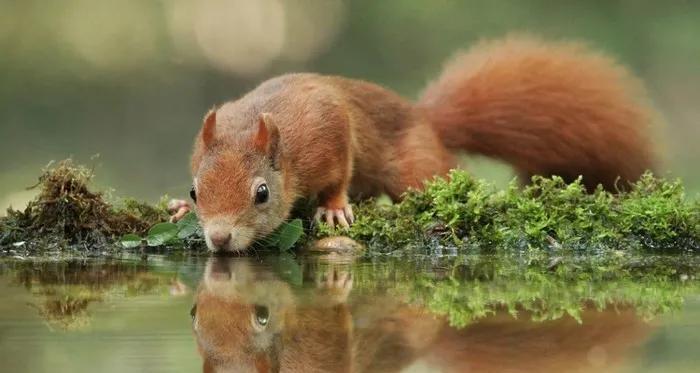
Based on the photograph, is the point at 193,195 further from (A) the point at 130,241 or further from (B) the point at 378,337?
(B) the point at 378,337

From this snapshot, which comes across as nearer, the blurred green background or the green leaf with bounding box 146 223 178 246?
the green leaf with bounding box 146 223 178 246

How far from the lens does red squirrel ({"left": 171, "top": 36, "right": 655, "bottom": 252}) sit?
17.7 ft

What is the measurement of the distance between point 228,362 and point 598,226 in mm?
2669

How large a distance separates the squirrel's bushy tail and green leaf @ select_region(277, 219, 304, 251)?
1.70m

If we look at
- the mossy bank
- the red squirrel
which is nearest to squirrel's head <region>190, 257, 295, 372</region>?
the mossy bank

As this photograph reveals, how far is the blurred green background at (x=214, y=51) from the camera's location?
1229cm

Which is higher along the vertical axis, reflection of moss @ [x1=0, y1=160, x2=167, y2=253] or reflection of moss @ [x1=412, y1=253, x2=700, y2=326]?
reflection of moss @ [x1=0, y1=160, x2=167, y2=253]

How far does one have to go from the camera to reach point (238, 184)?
4977 mm

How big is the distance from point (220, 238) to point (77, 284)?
84 centimetres

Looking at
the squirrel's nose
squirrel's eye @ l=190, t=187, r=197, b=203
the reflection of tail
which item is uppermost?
squirrel's eye @ l=190, t=187, r=197, b=203

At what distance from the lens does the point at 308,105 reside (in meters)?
5.67

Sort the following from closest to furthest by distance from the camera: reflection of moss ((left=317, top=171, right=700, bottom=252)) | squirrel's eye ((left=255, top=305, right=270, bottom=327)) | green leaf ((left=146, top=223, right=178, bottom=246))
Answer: squirrel's eye ((left=255, top=305, right=270, bottom=327)), reflection of moss ((left=317, top=171, right=700, bottom=252)), green leaf ((left=146, top=223, right=178, bottom=246))

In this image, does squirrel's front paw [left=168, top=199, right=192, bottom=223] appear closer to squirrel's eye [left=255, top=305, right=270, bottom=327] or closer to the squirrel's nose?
the squirrel's nose

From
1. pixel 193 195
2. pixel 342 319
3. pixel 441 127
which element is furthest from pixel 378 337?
pixel 441 127
